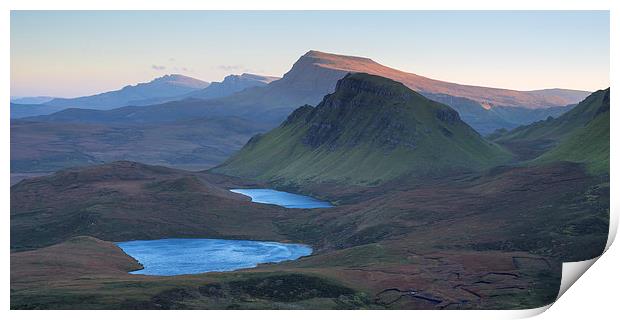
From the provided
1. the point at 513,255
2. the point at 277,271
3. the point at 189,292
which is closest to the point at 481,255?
the point at 513,255

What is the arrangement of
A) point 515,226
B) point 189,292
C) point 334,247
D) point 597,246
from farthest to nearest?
point 334,247 < point 515,226 < point 597,246 < point 189,292

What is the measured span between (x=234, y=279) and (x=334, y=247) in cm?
7163

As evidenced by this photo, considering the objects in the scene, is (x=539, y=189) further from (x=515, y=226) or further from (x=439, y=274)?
(x=439, y=274)

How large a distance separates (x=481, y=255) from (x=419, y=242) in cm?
2397

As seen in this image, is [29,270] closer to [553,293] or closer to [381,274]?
[381,274]

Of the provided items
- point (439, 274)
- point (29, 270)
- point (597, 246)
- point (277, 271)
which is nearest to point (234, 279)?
point (277, 271)

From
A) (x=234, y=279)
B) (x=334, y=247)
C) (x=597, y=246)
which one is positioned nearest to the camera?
(x=234, y=279)

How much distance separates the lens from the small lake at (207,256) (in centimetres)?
16338

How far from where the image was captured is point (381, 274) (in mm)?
122938

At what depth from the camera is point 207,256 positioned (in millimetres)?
182375

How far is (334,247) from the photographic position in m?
186

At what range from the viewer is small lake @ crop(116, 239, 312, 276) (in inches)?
6432

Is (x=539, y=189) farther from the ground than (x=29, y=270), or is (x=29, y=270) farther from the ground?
(x=539, y=189)

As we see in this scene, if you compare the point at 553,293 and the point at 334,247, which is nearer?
the point at 553,293
